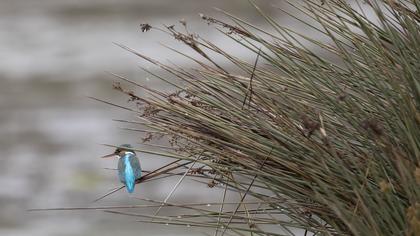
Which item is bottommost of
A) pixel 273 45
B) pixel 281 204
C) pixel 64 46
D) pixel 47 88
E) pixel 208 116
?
pixel 281 204

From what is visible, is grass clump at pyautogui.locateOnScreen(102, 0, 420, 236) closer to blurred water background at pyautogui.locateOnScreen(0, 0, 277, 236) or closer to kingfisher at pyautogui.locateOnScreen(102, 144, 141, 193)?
kingfisher at pyautogui.locateOnScreen(102, 144, 141, 193)

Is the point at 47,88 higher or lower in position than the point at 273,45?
higher

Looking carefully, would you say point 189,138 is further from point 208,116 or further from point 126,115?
point 126,115

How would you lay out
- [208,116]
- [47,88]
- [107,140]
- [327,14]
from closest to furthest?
[208,116]
[327,14]
[107,140]
[47,88]

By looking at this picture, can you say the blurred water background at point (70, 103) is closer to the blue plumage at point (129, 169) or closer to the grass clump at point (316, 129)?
the blue plumage at point (129, 169)

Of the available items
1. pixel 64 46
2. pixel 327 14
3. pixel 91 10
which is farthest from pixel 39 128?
pixel 327 14

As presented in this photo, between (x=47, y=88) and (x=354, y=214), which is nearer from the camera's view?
(x=354, y=214)

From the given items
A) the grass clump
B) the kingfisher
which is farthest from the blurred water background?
the grass clump

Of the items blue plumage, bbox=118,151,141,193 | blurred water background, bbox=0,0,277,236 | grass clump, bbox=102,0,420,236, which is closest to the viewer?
grass clump, bbox=102,0,420,236
